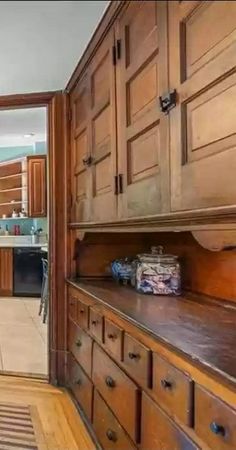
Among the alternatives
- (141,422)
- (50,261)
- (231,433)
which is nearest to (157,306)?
(141,422)

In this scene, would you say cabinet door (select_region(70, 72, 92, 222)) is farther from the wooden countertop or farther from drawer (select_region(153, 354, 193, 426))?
drawer (select_region(153, 354, 193, 426))

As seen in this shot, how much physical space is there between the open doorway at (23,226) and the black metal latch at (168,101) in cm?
306

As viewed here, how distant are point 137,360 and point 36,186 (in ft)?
18.1

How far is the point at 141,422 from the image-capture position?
141 centimetres

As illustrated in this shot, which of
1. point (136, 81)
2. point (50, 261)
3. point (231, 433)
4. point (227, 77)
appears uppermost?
point (136, 81)

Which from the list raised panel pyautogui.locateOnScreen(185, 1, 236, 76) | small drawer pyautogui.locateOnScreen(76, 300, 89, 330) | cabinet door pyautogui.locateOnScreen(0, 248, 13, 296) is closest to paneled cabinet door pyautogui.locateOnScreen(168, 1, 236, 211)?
raised panel pyautogui.locateOnScreen(185, 1, 236, 76)

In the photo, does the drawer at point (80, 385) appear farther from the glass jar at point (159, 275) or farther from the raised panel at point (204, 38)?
the raised panel at point (204, 38)

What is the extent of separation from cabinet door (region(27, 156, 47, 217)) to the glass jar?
175 inches

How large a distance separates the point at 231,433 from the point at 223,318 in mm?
666

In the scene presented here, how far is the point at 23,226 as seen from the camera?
680 centimetres

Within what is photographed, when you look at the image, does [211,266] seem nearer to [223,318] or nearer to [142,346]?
[223,318]

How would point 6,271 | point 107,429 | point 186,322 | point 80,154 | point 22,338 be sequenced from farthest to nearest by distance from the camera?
point 6,271
point 22,338
point 80,154
point 107,429
point 186,322

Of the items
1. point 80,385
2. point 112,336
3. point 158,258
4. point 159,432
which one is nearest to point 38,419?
point 80,385

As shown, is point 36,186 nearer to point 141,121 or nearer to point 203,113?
point 141,121
